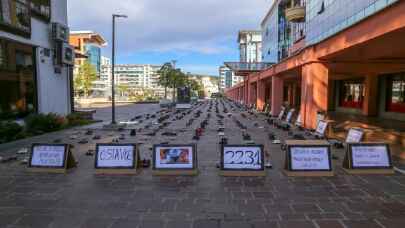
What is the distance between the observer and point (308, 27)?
15289 millimetres

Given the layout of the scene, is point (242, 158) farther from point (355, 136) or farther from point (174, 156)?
point (355, 136)

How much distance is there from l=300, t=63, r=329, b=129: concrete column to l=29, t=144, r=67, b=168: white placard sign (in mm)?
10048

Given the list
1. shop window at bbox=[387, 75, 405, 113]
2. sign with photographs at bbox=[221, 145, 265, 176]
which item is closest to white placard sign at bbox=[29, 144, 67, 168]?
sign with photographs at bbox=[221, 145, 265, 176]

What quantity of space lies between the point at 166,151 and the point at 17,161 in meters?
3.85

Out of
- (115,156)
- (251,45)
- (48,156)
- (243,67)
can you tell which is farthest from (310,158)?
(251,45)

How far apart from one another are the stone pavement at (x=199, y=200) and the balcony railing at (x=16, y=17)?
7562mm

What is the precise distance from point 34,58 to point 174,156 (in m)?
11.0

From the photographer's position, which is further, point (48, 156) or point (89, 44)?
point (89, 44)

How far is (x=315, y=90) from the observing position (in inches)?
474

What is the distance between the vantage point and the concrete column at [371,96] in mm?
19453

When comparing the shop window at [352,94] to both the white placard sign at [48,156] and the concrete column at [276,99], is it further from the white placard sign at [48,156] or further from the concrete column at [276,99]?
the white placard sign at [48,156]

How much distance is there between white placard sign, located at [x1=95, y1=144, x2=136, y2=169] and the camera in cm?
569

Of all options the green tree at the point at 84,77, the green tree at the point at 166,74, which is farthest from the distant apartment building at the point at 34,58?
the green tree at the point at 84,77

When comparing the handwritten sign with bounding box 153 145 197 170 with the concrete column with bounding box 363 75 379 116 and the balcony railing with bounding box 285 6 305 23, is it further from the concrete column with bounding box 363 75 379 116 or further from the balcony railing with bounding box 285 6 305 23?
the balcony railing with bounding box 285 6 305 23
